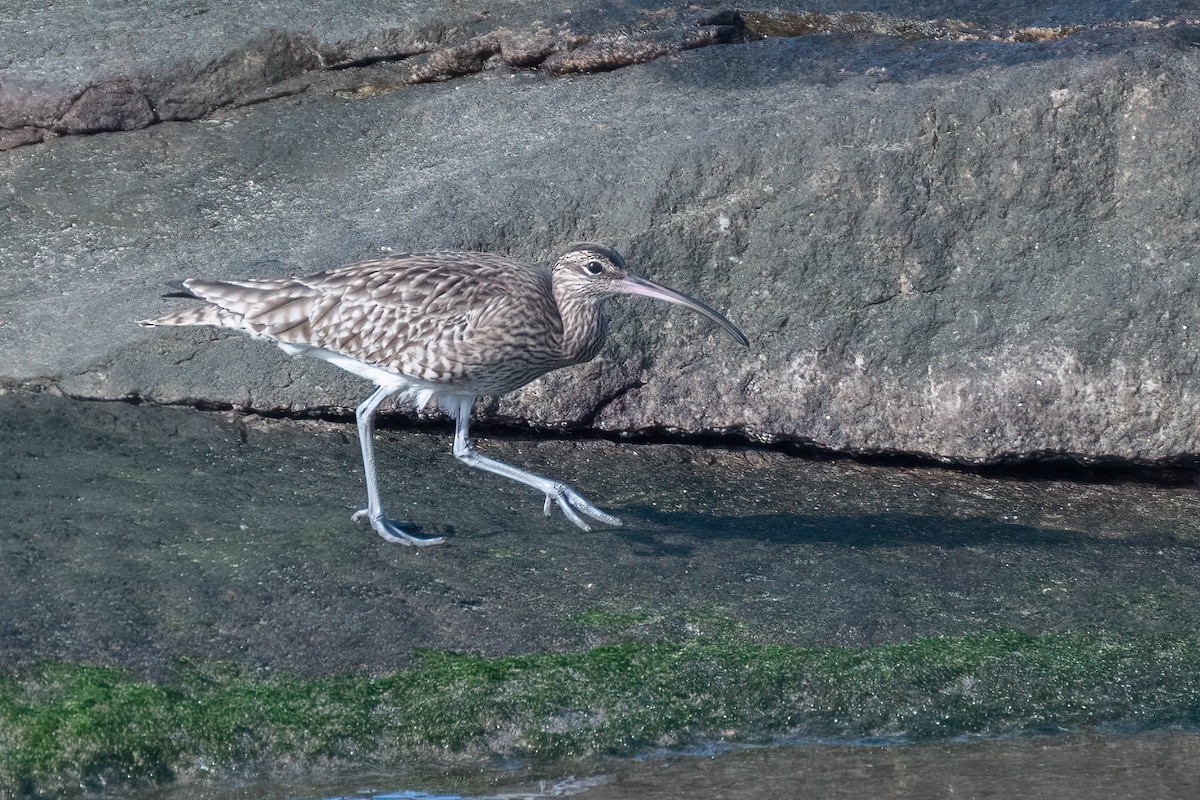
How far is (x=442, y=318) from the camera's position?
23.9 feet

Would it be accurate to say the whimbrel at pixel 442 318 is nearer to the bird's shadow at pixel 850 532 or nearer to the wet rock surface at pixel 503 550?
the bird's shadow at pixel 850 532

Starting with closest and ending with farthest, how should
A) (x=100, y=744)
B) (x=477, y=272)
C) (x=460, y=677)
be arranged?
(x=100, y=744) → (x=460, y=677) → (x=477, y=272)

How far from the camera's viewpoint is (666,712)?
18.7 feet

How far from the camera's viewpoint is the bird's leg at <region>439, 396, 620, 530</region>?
23.0ft

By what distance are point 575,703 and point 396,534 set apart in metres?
1.44

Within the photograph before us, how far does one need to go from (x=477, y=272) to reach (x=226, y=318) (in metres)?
1.29

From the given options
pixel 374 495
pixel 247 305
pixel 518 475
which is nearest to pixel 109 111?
pixel 247 305

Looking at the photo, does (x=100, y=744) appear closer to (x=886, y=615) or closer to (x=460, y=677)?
(x=460, y=677)

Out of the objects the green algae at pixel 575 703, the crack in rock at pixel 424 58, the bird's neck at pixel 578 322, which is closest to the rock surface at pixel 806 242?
the crack in rock at pixel 424 58

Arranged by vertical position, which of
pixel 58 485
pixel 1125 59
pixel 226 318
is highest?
pixel 1125 59

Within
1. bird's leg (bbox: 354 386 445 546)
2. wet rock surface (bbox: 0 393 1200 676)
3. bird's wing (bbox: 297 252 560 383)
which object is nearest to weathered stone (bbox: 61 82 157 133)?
wet rock surface (bbox: 0 393 1200 676)

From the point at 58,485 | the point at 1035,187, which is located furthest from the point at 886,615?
the point at 58,485

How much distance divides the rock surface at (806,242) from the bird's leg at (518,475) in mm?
587

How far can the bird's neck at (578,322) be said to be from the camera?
7523 mm
